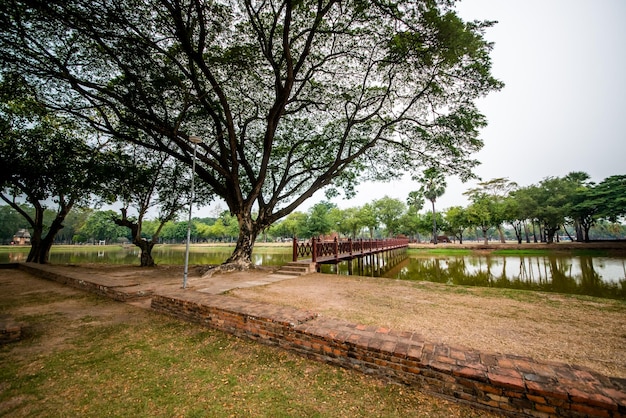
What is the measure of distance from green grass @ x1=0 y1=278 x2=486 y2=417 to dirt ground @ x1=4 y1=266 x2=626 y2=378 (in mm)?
1430

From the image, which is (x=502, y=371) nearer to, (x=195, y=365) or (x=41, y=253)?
(x=195, y=365)

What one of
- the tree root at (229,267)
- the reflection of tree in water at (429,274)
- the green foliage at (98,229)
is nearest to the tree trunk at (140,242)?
the tree root at (229,267)

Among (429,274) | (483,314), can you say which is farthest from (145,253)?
(429,274)

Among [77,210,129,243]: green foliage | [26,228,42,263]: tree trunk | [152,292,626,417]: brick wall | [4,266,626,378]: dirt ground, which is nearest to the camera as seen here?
[152,292,626,417]: brick wall

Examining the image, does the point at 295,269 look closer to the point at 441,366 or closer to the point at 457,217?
the point at 441,366

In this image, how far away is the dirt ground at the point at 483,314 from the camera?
3406mm

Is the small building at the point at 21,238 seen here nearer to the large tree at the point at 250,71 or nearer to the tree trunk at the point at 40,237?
the tree trunk at the point at 40,237

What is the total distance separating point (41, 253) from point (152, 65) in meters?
15.6

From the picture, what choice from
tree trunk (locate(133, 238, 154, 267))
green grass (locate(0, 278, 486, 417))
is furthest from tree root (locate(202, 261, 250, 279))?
tree trunk (locate(133, 238, 154, 267))

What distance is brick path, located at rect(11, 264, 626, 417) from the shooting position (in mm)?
2221

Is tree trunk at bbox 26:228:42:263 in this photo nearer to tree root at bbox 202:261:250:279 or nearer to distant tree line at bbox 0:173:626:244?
distant tree line at bbox 0:173:626:244

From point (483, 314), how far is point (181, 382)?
529 centimetres

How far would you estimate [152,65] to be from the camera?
1013cm

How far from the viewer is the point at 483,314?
4918 millimetres
